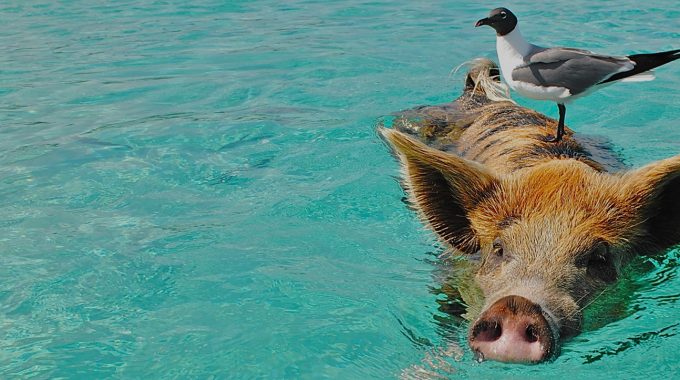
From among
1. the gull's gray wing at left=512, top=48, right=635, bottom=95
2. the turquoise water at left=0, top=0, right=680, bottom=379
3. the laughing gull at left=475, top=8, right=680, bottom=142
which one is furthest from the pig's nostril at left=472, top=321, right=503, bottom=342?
the gull's gray wing at left=512, top=48, right=635, bottom=95

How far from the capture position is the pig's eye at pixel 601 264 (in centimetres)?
414

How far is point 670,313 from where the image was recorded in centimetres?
482

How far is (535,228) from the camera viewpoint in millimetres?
4172

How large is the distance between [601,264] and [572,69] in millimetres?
2146

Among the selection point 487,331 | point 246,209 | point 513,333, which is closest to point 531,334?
point 513,333

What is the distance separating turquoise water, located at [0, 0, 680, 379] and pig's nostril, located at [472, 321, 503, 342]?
0.66m

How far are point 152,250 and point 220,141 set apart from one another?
271cm

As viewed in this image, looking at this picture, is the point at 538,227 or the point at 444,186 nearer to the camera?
the point at 538,227

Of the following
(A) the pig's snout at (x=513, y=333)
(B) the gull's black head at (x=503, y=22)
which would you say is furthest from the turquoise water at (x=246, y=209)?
(B) the gull's black head at (x=503, y=22)

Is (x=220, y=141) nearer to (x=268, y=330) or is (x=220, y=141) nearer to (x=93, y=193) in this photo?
(x=93, y=193)

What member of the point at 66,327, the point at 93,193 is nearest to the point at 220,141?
the point at 93,193

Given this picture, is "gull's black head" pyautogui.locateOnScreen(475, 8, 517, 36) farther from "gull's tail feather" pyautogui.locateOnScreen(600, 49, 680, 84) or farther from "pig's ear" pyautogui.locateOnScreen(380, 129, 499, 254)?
"pig's ear" pyautogui.locateOnScreen(380, 129, 499, 254)

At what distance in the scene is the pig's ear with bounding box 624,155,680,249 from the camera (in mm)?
4312

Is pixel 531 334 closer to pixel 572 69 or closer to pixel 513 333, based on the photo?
pixel 513 333
